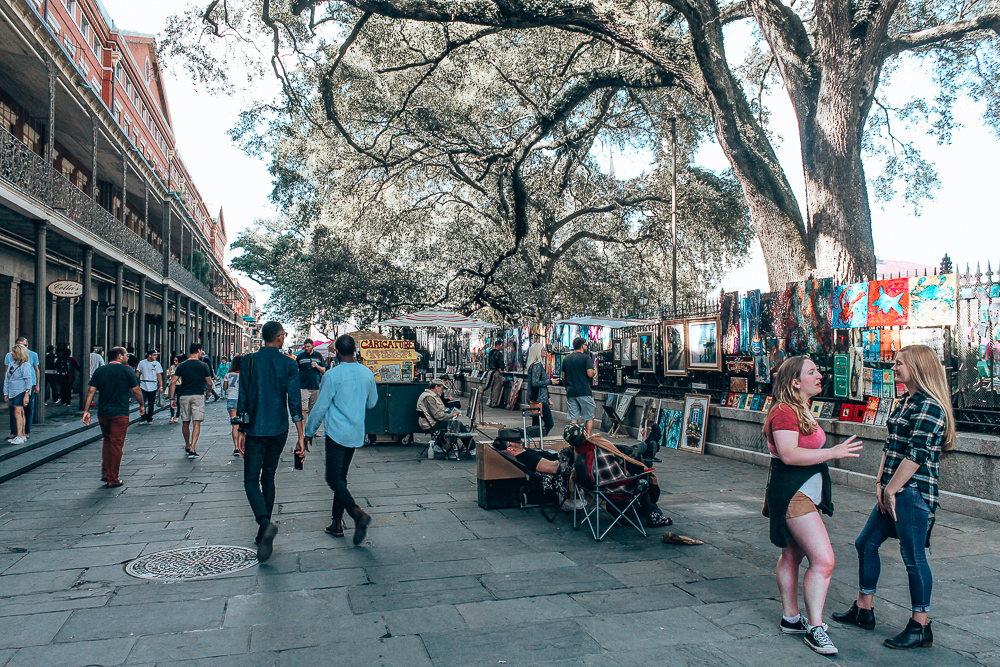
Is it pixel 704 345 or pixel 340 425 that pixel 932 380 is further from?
pixel 704 345

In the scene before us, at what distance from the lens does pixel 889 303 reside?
327 inches

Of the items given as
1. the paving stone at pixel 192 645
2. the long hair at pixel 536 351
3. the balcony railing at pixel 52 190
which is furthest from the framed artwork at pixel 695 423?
the balcony railing at pixel 52 190

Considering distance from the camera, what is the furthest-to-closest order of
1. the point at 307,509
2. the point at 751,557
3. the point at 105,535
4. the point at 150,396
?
the point at 150,396, the point at 307,509, the point at 105,535, the point at 751,557

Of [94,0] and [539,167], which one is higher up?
[94,0]

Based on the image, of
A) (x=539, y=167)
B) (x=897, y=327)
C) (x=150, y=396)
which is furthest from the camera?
(x=539, y=167)

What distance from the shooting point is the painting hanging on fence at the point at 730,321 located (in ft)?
36.6

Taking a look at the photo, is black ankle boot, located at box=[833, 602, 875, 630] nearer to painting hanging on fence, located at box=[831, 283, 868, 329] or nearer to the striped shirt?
the striped shirt

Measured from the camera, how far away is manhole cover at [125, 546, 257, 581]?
4996 mm

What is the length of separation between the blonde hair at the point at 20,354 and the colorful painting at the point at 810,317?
38.6 ft

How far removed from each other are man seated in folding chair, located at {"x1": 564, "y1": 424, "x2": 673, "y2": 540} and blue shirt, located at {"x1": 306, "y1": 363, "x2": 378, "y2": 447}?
1873mm

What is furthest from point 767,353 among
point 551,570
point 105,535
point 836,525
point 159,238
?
point 159,238

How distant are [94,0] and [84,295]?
58.7ft

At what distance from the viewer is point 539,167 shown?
70.6 ft

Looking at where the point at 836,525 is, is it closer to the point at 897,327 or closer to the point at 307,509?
the point at 897,327
